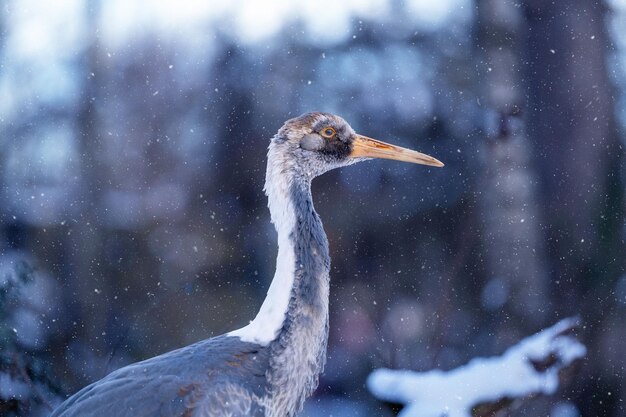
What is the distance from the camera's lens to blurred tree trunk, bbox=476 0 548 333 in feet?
6.35

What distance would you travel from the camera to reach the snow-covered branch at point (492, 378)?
193 cm

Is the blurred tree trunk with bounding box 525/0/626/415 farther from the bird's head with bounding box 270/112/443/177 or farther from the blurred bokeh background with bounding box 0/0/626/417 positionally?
the bird's head with bounding box 270/112/443/177

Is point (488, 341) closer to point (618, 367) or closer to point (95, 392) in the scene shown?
point (618, 367)

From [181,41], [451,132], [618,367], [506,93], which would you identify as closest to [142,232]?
[181,41]

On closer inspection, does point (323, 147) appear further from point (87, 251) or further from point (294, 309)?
point (87, 251)

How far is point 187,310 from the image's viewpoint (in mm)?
1956

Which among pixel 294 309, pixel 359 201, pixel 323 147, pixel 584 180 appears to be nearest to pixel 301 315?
pixel 294 309

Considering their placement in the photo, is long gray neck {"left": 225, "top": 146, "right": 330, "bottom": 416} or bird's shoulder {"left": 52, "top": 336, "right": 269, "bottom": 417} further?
long gray neck {"left": 225, "top": 146, "right": 330, "bottom": 416}

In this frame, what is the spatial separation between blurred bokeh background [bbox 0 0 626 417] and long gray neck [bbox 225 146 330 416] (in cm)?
52

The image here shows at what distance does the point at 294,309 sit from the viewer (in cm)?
136

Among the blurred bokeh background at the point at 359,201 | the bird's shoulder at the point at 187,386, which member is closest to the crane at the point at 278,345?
the bird's shoulder at the point at 187,386

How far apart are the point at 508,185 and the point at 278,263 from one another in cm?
82

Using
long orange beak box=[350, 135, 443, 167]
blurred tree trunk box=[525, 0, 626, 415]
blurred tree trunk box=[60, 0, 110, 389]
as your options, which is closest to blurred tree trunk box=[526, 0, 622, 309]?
blurred tree trunk box=[525, 0, 626, 415]

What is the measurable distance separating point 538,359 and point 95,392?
3.89ft
